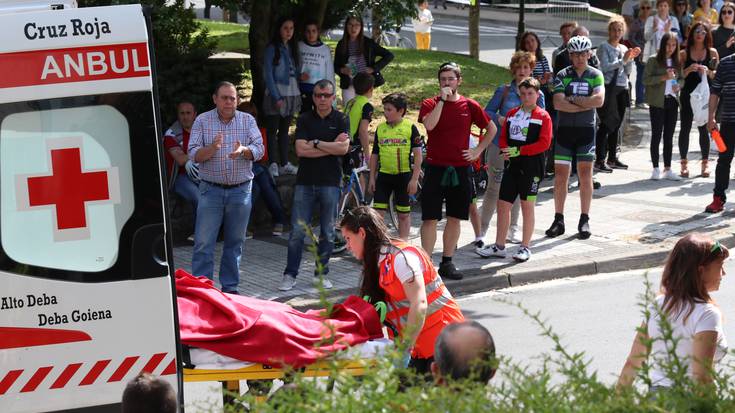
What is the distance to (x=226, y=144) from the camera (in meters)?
9.35

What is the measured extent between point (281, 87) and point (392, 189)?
9.70 ft

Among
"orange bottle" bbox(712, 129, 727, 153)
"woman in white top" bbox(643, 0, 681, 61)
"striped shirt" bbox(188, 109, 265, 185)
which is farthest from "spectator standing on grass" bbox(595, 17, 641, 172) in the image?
"striped shirt" bbox(188, 109, 265, 185)

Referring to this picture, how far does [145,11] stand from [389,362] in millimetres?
3156

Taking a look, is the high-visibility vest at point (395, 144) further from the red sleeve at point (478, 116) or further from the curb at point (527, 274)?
the curb at point (527, 274)

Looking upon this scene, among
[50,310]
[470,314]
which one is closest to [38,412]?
[50,310]

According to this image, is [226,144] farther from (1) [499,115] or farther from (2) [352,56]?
(2) [352,56]

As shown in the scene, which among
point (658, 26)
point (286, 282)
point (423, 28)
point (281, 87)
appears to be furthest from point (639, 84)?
point (286, 282)

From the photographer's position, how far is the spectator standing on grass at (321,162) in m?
9.91

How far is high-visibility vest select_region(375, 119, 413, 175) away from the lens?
1053 centimetres

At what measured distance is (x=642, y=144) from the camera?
17.7m

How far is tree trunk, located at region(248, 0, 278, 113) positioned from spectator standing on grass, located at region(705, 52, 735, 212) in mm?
5493

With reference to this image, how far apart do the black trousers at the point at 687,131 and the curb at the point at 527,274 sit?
3.73 metres

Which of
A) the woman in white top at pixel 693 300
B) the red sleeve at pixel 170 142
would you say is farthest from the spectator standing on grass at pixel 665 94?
the woman in white top at pixel 693 300

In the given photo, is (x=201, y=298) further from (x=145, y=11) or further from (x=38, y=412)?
(x=145, y=11)
